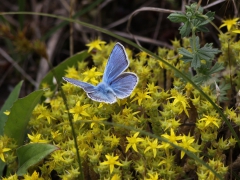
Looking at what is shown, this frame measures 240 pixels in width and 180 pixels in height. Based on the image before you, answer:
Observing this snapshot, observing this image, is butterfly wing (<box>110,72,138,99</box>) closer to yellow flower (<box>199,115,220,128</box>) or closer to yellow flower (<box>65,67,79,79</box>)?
yellow flower (<box>199,115,220,128</box>)

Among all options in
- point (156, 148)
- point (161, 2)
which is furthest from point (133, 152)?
point (161, 2)

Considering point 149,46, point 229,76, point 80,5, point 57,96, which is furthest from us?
point 80,5

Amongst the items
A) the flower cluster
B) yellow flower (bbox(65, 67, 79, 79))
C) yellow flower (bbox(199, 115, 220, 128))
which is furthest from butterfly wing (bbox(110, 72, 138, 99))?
yellow flower (bbox(65, 67, 79, 79))

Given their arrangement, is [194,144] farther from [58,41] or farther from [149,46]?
[58,41]

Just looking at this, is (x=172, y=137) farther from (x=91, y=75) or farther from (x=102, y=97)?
(x=91, y=75)

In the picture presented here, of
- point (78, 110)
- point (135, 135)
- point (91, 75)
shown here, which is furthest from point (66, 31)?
point (135, 135)
